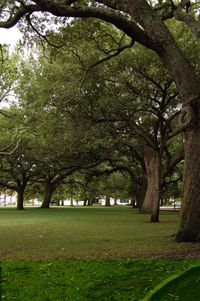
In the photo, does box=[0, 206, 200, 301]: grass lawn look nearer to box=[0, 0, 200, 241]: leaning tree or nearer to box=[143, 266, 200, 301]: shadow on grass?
box=[143, 266, 200, 301]: shadow on grass

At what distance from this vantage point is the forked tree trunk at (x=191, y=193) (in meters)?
9.07

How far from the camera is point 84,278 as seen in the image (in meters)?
5.21

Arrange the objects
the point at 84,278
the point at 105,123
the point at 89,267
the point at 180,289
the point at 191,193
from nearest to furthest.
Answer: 1. the point at 180,289
2. the point at 84,278
3. the point at 89,267
4. the point at 191,193
5. the point at 105,123

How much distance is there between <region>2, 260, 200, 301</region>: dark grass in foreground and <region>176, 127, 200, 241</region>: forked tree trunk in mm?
2820

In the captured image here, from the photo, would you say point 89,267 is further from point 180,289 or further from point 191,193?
point 191,193

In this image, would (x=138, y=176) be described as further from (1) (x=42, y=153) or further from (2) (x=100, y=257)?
(2) (x=100, y=257)

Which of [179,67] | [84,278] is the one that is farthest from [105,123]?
[84,278]

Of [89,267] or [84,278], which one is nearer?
[84,278]

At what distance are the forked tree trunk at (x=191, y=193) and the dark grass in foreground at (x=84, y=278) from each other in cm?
282

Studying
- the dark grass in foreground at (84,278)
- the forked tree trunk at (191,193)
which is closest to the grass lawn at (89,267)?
the dark grass in foreground at (84,278)

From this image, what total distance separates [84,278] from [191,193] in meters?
4.76

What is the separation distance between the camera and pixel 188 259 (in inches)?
264

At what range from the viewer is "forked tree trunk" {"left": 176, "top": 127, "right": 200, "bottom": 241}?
29.8ft

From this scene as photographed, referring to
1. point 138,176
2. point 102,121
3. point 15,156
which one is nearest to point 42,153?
point 15,156
